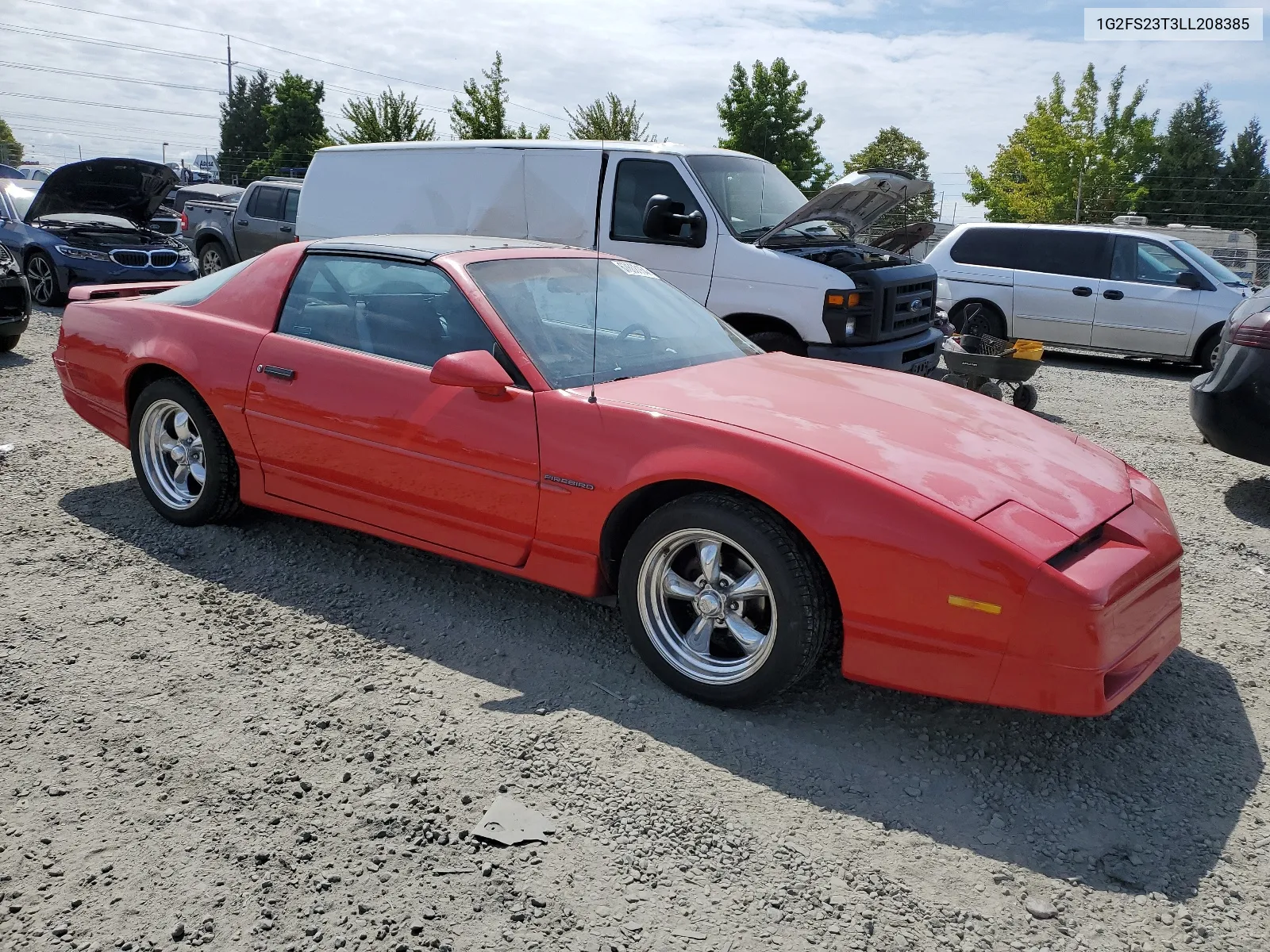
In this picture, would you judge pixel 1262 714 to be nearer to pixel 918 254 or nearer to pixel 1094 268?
pixel 1094 268

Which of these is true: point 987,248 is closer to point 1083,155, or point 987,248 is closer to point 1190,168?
point 1083,155

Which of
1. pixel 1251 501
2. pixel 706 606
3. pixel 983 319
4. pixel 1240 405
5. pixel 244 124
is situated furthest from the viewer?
pixel 244 124

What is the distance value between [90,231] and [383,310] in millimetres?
10125

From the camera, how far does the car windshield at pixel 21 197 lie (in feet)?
41.0

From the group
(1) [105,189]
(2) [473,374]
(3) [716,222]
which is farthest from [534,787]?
(1) [105,189]

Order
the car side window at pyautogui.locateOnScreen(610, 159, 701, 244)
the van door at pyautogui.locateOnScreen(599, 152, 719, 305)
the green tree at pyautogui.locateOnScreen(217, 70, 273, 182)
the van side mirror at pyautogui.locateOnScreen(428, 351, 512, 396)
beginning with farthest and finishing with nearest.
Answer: the green tree at pyautogui.locateOnScreen(217, 70, 273, 182)
the car side window at pyautogui.locateOnScreen(610, 159, 701, 244)
the van door at pyautogui.locateOnScreen(599, 152, 719, 305)
the van side mirror at pyautogui.locateOnScreen(428, 351, 512, 396)

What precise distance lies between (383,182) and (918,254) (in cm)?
1700

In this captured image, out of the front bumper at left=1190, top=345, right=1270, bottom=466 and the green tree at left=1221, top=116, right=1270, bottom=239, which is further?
the green tree at left=1221, top=116, right=1270, bottom=239

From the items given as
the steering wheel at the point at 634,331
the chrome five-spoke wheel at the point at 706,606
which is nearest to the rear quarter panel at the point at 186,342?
the steering wheel at the point at 634,331

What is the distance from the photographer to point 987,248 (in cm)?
1213

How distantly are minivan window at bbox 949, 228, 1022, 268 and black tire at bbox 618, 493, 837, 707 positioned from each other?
10057mm

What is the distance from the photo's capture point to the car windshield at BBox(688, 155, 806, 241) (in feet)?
24.2

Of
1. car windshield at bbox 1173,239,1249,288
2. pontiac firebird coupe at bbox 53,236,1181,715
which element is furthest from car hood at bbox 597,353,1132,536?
car windshield at bbox 1173,239,1249,288

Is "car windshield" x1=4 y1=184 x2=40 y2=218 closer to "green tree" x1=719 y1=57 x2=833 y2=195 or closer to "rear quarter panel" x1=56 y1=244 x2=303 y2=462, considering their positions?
"rear quarter panel" x1=56 y1=244 x2=303 y2=462
